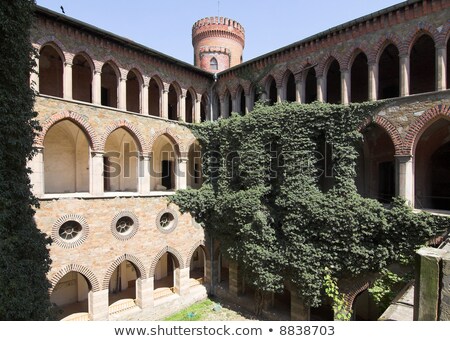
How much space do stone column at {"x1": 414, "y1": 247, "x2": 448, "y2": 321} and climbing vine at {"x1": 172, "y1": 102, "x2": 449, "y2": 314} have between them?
752cm

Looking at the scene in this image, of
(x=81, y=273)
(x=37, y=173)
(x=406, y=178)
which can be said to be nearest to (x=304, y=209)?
(x=406, y=178)

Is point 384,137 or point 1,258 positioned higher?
point 384,137

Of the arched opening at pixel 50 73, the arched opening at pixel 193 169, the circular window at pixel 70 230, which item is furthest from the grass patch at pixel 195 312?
the arched opening at pixel 50 73

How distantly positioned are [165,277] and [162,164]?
775cm

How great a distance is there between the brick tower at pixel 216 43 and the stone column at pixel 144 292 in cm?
1984

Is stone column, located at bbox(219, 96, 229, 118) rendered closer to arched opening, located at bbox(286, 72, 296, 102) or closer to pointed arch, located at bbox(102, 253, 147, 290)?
arched opening, located at bbox(286, 72, 296, 102)

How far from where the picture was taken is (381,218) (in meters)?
10.3

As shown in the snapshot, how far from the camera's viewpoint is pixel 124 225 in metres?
13.1

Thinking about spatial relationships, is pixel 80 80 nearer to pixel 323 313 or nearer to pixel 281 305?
pixel 281 305

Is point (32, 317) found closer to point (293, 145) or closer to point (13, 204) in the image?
point (13, 204)

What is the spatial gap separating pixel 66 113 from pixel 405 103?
13.8 meters

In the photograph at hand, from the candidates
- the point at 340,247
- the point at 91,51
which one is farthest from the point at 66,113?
the point at 340,247

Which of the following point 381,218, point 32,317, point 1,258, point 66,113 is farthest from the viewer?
point 66,113

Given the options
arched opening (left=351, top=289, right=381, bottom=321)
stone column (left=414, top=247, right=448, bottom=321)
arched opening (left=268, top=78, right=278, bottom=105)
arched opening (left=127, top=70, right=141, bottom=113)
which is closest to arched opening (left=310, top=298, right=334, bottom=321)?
arched opening (left=351, top=289, right=381, bottom=321)
